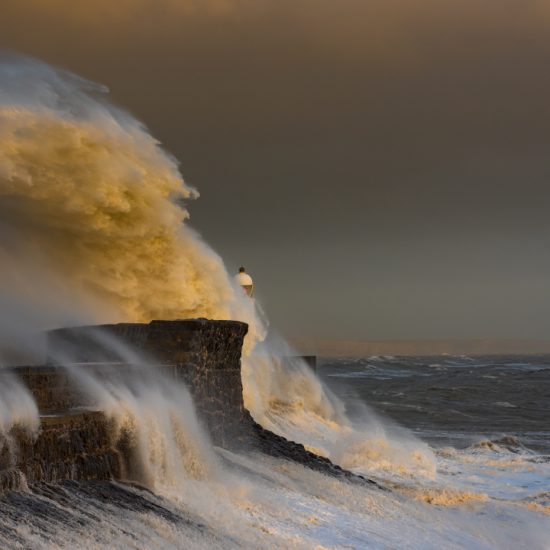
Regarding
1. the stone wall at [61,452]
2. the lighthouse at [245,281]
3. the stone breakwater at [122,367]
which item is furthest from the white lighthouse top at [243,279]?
the stone wall at [61,452]

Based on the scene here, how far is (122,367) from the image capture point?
8734mm

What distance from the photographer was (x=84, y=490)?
272 inches

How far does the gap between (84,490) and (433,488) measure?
19.4ft

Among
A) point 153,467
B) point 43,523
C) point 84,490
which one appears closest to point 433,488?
point 153,467

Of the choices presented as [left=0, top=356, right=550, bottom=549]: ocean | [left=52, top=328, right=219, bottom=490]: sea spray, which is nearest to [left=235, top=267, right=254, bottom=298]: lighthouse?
[left=0, top=356, right=550, bottom=549]: ocean

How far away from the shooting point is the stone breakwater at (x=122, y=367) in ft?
23.1

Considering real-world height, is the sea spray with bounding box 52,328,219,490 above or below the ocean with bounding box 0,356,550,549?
above

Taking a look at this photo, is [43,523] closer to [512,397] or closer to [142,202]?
[142,202]

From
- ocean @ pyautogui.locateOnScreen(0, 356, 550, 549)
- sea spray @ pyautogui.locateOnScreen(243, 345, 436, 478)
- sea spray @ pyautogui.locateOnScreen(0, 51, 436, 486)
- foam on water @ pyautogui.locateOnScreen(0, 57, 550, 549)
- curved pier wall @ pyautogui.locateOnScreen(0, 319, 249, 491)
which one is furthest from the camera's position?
sea spray @ pyautogui.locateOnScreen(243, 345, 436, 478)

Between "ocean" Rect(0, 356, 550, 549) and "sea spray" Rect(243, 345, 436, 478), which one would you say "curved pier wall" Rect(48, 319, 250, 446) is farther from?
"sea spray" Rect(243, 345, 436, 478)

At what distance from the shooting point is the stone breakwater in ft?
23.1

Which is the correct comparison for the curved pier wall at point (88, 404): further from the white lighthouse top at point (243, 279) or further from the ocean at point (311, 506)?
the white lighthouse top at point (243, 279)

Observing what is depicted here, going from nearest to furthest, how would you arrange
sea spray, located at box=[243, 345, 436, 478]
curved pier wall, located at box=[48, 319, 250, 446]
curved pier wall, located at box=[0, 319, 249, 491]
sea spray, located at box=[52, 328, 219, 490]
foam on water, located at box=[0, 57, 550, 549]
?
curved pier wall, located at box=[0, 319, 249, 491]
foam on water, located at box=[0, 57, 550, 549]
sea spray, located at box=[52, 328, 219, 490]
curved pier wall, located at box=[48, 319, 250, 446]
sea spray, located at box=[243, 345, 436, 478]

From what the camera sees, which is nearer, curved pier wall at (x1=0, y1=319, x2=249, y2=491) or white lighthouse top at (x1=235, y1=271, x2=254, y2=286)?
curved pier wall at (x1=0, y1=319, x2=249, y2=491)
